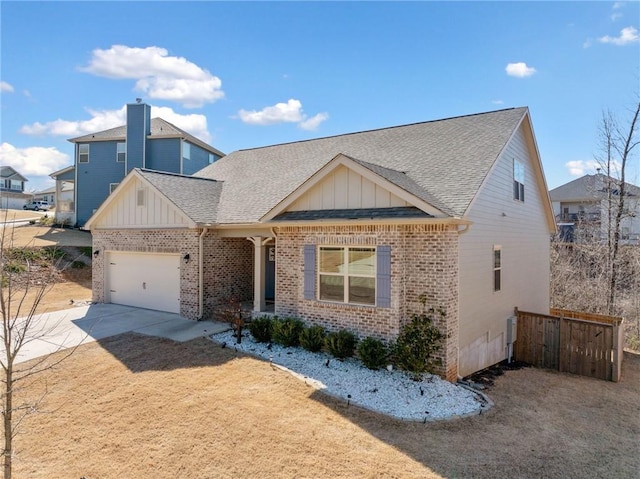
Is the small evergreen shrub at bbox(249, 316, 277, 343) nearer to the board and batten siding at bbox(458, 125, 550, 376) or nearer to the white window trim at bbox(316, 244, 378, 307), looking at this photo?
the white window trim at bbox(316, 244, 378, 307)

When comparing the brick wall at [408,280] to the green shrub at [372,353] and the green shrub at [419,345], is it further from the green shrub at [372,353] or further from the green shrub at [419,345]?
the green shrub at [372,353]

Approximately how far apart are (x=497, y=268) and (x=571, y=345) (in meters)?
3.05

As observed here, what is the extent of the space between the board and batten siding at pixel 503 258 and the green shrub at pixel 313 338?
3.40 meters

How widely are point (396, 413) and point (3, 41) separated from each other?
33.2ft

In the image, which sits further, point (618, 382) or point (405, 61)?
point (405, 61)

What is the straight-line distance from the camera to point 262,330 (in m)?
10.2

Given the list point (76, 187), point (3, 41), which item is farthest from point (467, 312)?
point (76, 187)

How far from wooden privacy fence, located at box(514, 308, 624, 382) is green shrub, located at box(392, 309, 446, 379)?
538 cm

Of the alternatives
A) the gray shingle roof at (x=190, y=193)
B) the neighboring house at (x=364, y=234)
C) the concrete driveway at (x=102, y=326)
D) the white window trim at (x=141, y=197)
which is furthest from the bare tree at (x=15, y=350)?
the gray shingle roof at (x=190, y=193)

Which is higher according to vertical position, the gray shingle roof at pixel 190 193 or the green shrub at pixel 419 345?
the gray shingle roof at pixel 190 193

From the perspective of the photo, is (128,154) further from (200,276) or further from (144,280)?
(200,276)

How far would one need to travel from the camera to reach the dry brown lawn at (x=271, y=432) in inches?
197

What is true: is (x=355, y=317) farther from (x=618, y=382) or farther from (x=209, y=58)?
(x=209, y=58)

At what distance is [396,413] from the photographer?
6594mm
